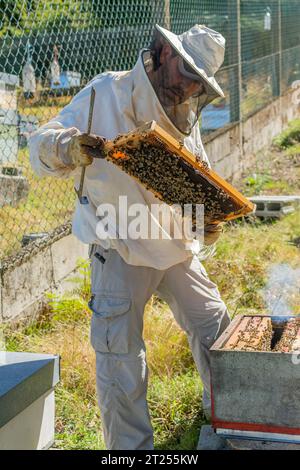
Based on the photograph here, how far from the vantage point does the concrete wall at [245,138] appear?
7.08 metres

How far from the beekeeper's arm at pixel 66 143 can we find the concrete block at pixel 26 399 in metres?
0.71

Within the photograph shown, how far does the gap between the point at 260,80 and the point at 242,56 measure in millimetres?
1215

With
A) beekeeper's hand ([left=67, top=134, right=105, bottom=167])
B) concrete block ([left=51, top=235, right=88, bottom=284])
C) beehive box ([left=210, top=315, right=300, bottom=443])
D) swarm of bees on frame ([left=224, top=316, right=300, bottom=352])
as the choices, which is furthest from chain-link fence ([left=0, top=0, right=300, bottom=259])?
beehive box ([left=210, top=315, right=300, bottom=443])

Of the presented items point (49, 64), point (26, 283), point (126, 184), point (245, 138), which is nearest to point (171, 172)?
point (126, 184)

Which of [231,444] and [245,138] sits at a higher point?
[245,138]

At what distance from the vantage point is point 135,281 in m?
2.78

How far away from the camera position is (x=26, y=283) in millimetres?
4023

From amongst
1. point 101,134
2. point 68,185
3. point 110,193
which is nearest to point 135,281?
point 110,193

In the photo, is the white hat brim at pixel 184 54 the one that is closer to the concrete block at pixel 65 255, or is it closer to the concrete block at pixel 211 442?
the concrete block at pixel 211 442

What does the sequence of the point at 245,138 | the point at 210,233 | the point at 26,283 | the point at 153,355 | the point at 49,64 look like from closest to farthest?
the point at 210,233, the point at 153,355, the point at 26,283, the point at 49,64, the point at 245,138

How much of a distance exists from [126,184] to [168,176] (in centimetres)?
21

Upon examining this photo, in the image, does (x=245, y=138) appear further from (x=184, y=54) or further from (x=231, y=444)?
(x=231, y=444)

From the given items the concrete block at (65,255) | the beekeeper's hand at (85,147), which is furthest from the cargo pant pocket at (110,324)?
the concrete block at (65,255)

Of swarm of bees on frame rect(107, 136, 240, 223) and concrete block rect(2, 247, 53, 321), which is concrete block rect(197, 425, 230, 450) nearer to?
swarm of bees on frame rect(107, 136, 240, 223)
